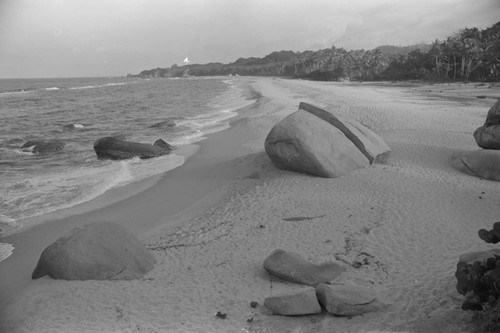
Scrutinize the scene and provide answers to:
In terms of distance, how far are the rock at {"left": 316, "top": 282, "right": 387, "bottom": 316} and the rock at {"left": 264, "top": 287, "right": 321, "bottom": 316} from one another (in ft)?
0.42

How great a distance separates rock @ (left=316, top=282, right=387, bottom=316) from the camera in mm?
5293

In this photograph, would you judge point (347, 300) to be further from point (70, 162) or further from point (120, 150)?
point (70, 162)

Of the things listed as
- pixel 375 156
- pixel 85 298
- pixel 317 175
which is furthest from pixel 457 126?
pixel 85 298

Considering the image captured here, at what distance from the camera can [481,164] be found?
11.6 meters

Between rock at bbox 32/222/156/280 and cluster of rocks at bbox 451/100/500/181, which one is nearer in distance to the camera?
rock at bbox 32/222/156/280

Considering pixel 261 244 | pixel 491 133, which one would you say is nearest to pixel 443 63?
pixel 491 133

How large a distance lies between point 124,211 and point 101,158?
24.8 feet

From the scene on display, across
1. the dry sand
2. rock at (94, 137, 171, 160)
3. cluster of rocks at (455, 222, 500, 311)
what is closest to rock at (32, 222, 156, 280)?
the dry sand

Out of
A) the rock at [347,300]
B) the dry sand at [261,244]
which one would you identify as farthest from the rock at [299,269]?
the rock at [347,300]

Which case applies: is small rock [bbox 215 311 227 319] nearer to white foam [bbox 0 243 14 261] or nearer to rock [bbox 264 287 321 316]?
rock [bbox 264 287 321 316]

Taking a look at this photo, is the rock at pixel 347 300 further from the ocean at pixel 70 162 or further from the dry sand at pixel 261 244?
the ocean at pixel 70 162

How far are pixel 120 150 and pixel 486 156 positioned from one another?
522 inches

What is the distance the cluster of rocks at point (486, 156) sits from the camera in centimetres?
1138

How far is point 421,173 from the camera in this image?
476 inches
